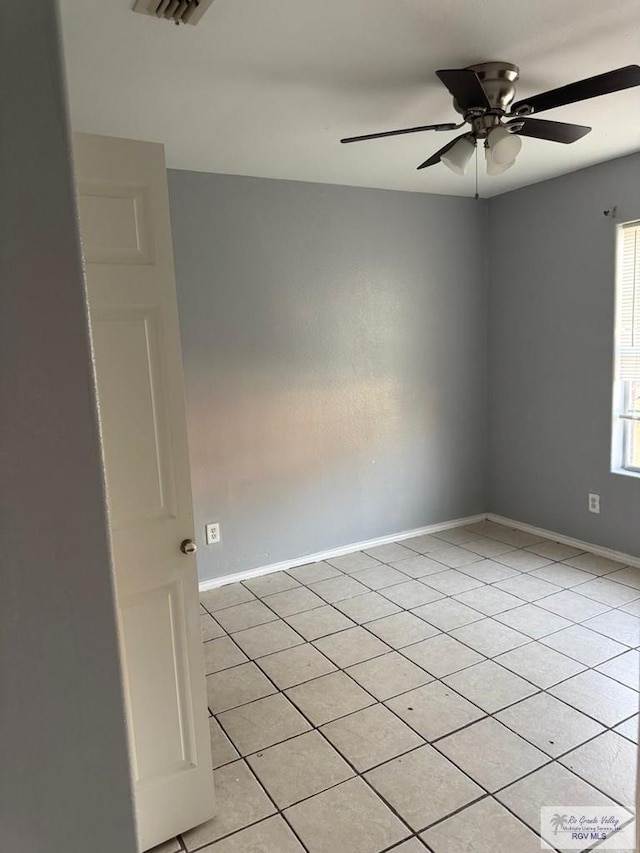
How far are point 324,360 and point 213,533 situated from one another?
4.40 ft

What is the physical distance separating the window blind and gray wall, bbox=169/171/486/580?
1110mm

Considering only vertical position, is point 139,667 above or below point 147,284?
below

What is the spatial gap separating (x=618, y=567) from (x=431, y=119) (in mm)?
2871

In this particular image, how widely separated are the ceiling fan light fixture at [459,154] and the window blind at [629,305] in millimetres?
1663

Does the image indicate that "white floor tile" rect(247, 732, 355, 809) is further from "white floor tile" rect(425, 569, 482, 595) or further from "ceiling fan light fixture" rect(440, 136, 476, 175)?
"ceiling fan light fixture" rect(440, 136, 476, 175)

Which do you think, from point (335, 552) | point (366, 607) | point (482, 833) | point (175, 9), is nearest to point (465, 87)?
point (175, 9)

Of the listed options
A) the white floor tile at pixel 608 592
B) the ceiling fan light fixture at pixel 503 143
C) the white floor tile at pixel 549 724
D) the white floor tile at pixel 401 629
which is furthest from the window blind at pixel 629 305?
the white floor tile at pixel 549 724

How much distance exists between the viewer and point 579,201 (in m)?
3.77

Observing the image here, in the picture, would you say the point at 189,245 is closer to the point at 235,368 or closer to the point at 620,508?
the point at 235,368

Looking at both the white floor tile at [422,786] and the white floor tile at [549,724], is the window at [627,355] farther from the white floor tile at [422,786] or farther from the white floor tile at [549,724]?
the white floor tile at [422,786]

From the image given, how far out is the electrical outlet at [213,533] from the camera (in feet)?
11.9

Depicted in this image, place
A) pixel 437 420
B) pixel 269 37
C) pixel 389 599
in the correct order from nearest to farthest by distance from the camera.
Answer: pixel 269 37
pixel 389 599
pixel 437 420

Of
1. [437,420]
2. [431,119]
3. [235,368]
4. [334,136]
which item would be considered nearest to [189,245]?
[235,368]

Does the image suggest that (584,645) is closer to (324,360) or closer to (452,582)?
(452,582)
